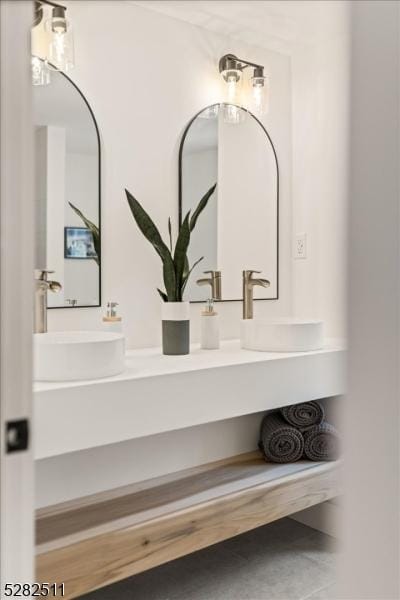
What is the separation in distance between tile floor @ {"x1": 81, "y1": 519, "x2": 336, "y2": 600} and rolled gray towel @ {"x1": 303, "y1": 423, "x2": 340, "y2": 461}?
0.38 m

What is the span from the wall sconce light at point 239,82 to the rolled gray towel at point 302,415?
48.2 inches

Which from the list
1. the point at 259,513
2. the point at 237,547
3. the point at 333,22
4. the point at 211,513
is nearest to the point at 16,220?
the point at 211,513

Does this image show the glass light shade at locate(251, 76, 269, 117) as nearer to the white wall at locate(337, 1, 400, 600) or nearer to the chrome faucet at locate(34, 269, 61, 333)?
the chrome faucet at locate(34, 269, 61, 333)

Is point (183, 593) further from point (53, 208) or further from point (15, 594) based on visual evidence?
point (53, 208)

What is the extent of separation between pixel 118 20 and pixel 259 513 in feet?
5.91

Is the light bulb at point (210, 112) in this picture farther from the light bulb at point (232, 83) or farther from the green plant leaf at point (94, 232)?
the green plant leaf at point (94, 232)

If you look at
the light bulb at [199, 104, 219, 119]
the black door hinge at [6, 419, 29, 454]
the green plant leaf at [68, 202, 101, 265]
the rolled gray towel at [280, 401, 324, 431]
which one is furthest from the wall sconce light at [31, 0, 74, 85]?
the rolled gray towel at [280, 401, 324, 431]

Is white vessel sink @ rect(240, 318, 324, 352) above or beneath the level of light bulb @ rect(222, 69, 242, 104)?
beneath

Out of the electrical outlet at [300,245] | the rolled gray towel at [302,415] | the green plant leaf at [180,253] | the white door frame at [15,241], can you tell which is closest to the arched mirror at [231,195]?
the electrical outlet at [300,245]

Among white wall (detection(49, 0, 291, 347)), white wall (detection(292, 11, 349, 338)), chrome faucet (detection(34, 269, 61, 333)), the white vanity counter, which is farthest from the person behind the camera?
white wall (detection(292, 11, 349, 338))

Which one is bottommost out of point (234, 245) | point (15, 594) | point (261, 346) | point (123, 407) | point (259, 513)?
point (259, 513)

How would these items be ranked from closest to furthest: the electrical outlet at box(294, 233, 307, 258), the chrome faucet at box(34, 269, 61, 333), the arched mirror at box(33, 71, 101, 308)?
the chrome faucet at box(34, 269, 61, 333) → the arched mirror at box(33, 71, 101, 308) → the electrical outlet at box(294, 233, 307, 258)

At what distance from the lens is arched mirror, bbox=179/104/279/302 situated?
202cm

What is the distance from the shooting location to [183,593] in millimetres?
1697
